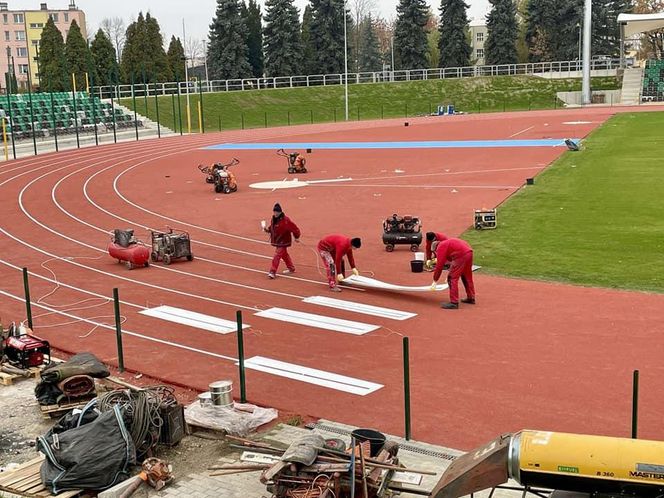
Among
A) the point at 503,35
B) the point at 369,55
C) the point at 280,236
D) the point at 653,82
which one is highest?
the point at 503,35

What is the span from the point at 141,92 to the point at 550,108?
141ft

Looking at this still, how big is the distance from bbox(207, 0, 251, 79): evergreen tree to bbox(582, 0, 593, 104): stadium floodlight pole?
128 ft

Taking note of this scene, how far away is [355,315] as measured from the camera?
16.1 meters

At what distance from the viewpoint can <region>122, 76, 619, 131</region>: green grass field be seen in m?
79.4

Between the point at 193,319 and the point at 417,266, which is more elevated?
the point at 417,266

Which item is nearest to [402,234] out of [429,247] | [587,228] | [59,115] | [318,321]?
[429,247]

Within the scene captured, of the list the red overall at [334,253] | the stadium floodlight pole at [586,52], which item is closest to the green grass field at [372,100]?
the stadium floodlight pole at [586,52]

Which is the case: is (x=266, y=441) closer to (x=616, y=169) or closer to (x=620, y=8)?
(x=616, y=169)

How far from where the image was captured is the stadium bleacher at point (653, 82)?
84206 millimetres

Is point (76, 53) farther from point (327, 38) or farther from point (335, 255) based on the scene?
point (335, 255)

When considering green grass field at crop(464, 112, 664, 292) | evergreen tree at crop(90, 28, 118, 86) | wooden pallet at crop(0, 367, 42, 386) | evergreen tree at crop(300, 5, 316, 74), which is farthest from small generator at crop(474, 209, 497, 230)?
evergreen tree at crop(300, 5, 316, 74)

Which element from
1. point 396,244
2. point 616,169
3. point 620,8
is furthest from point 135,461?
point 620,8

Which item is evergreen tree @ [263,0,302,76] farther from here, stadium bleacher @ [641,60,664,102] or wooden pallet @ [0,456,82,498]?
wooden pallet @ [0,456,82,498]

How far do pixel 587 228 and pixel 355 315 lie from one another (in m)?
10.6
